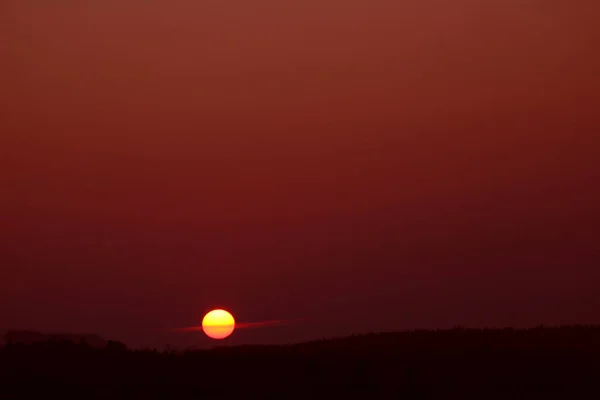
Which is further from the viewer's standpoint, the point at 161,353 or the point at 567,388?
the point at 161,353

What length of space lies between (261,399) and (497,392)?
185 inches

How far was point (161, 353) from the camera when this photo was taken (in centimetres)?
1792

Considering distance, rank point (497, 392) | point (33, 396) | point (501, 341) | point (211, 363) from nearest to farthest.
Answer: point (33, 396) → point (497, 392) → point (211, 363) → point (501, 341)

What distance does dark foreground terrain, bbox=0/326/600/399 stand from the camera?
15102mm

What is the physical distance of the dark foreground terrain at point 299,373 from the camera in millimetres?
15102

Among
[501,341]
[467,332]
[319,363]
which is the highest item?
[467,332]

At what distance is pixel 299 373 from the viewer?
16.2 metres

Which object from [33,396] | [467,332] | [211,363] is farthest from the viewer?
[467,332]

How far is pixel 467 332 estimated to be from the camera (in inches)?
929

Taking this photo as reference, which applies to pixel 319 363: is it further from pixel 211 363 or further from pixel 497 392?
pixel 497 392

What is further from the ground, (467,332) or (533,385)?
(467,332)

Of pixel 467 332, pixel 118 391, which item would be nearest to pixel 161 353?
pixel 118 391

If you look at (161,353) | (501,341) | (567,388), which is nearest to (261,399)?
(161,353)

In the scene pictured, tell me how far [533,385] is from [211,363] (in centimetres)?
664
